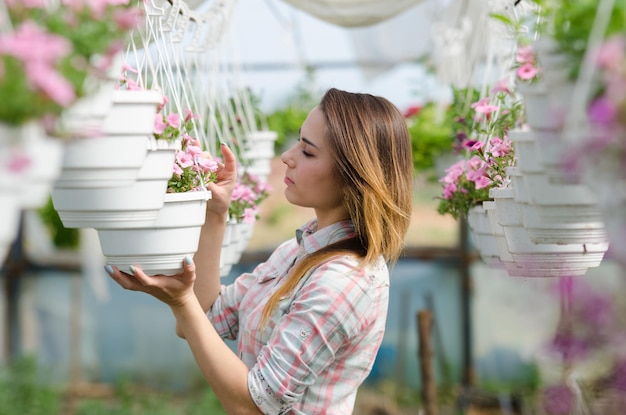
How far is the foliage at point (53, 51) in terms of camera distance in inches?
35.4

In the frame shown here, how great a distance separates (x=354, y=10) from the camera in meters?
3.71

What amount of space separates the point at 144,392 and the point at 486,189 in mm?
4191

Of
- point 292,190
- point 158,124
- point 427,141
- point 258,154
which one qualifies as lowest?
point 427,141

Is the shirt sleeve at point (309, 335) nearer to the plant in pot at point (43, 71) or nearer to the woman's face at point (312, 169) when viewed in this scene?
the woman's face at point (312, 169)

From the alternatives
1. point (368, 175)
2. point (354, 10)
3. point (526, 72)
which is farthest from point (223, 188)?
point (354, 10)

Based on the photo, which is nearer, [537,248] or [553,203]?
[553,203]

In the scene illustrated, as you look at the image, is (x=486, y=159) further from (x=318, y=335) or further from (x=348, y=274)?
(x=318, y=335)

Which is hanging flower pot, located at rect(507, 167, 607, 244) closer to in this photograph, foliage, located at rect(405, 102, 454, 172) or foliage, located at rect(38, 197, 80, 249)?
foliage, located at rect(405, 102, 454, 172)

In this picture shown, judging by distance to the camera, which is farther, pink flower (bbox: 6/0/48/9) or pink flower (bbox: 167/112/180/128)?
pink flower (bbox: 167/112/180/128)

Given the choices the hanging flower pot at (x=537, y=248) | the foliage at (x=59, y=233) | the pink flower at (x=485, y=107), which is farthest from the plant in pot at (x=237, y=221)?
→ the foliage at (x=59, y=233)

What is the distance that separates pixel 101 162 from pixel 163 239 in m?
0.34

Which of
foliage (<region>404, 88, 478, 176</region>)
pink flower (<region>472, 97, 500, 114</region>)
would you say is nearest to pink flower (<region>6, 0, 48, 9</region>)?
pink flower (<region>472, 97, 500, 114</region>)

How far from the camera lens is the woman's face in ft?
6.02

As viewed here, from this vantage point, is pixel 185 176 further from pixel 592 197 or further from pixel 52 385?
pixel 52 385
